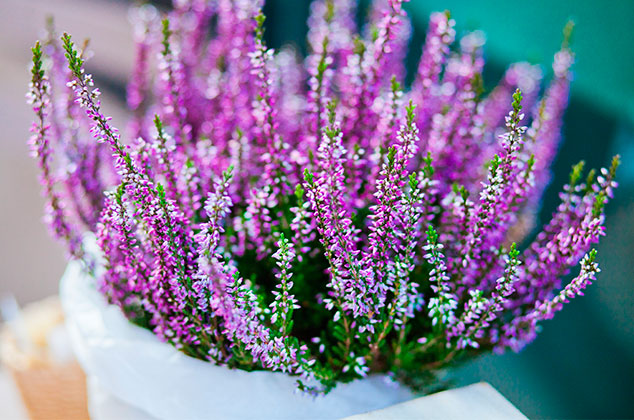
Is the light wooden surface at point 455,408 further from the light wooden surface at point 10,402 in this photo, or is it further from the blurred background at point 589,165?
the light wooden surface at point 10,402

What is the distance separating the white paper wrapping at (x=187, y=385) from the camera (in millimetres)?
659

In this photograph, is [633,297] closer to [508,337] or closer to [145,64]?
[508,337]

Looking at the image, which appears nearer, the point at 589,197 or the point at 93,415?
the point at 589,197

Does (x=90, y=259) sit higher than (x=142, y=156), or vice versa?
(x=142, y=156)

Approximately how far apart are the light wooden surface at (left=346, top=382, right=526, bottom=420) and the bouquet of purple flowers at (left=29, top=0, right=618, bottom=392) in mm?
44

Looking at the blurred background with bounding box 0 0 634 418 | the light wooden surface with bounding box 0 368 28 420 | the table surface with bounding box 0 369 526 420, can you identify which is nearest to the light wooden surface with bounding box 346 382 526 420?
the table surface with bounding box 0 369 526 420

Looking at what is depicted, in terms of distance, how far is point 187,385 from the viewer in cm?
67

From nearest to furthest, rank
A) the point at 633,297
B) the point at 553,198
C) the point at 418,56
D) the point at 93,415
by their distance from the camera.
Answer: the point at 93,415
the point at 633,297
the point at 553,198
the point at 418,56

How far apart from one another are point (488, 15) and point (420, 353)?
2.72 feet

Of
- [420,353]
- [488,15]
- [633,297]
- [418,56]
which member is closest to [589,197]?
[420,353]

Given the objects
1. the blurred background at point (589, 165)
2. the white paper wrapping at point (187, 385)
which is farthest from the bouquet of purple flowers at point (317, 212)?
the blurred background at point (589, 165)

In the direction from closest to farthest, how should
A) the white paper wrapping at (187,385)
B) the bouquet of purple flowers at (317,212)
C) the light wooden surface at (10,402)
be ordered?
the bouquet of purple flowers at (317,212) < the white paper wrapping at (187,385) < the light wooden surface at (10,402)

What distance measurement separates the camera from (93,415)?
2.57 feet

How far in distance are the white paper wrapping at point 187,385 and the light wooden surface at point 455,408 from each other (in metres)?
0.06
